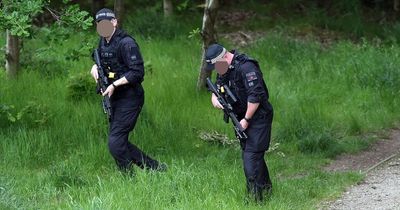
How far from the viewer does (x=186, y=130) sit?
32.0 ft

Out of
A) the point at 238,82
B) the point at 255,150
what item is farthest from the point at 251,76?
the point at 255,150

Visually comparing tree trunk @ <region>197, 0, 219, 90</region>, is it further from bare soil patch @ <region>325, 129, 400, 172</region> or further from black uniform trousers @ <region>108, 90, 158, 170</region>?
black uniform trousers @ <region>108, 90, 158, 170</region>

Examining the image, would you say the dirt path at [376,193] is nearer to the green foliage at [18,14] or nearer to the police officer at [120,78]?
the police officer at [120,78]

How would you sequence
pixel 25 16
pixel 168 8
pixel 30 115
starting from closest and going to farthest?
pixel 25 16, pixel 30 115, pixel 168 8

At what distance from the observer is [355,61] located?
13.3 m

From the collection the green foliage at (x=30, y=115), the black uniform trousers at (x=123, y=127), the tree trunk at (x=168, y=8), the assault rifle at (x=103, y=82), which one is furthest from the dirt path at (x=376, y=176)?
the tree trunk at (x=168, y=8)

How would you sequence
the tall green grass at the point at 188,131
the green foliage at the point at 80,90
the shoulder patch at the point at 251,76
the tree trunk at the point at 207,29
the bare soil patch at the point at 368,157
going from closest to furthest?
the shoulder patch at the point at 251,76 < the tall green grass at the point at 188,131 < the bare soil patch at the point at 368,157 < the green foliage at the point at 80,90 < the tree trunk at the point at 207,29

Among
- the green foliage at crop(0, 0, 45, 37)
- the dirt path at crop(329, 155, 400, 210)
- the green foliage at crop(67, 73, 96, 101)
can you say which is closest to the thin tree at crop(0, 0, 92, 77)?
the green foliage at crop(0, 0, 45, 37)

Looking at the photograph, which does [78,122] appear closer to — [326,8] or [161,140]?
[161,140]

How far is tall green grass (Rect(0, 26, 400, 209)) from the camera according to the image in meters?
6.83

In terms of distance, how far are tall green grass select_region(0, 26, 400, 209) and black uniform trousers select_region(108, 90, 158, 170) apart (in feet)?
0.72

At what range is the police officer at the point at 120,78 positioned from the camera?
7.37 m

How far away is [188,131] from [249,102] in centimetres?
326

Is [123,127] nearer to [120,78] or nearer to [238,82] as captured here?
[120,78]
